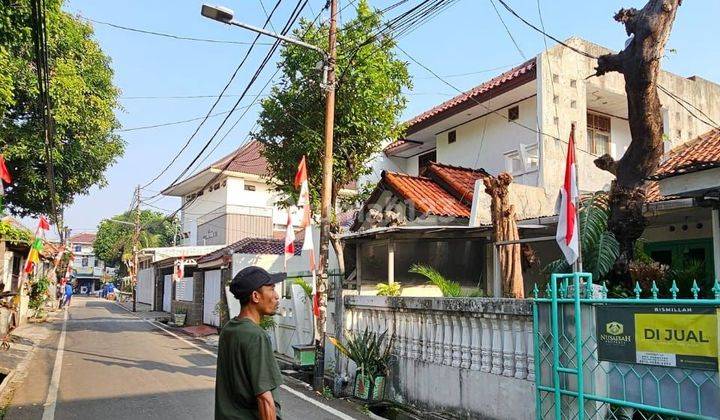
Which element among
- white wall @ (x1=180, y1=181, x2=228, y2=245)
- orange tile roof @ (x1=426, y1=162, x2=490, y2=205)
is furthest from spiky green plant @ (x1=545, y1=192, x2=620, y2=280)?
white wall @ (x1=180, y1=181, x2=228, y2=245)

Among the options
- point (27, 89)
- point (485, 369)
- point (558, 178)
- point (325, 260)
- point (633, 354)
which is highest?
point (27, 89)

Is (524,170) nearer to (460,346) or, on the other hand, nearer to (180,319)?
(460,346)

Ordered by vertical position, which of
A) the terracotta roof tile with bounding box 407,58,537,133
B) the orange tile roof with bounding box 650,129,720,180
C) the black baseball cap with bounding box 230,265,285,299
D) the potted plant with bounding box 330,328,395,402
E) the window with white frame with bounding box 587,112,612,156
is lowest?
the potted plant with bounding box 330,328,395,402

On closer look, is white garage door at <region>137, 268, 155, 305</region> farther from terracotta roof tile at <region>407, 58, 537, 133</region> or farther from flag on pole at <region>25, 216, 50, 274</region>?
terracotta roof tile at <region>407, 58, 537, 133</region>

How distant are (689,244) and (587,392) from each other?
24.7 feet

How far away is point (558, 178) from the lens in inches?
516

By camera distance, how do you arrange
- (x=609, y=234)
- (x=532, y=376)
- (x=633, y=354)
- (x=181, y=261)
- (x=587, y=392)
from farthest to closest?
1. (x=181, y=261)
2. (x=609, y=234)
3. (x=532, y=376)
4. (x=587, y=392)
5. (x=633, y=354)

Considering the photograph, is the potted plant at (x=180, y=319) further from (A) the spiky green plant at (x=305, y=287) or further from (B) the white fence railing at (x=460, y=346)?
(B) the white fence railing at (x=460, y=346)

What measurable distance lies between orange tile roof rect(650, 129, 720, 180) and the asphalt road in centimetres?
537

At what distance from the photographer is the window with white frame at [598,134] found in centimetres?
1450

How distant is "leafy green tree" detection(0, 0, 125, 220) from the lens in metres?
14.3

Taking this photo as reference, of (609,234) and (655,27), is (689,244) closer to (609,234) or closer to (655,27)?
(609,234)

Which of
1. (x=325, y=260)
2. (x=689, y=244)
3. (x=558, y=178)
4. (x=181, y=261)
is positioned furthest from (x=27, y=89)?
(x=689, y=244)

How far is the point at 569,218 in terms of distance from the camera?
5.78 metres
